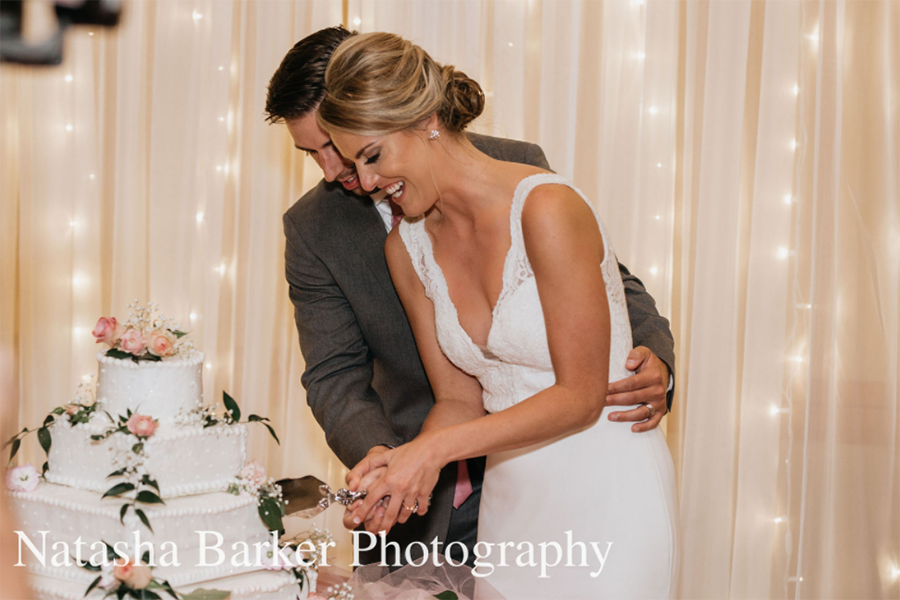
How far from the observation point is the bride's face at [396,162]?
5.42ft

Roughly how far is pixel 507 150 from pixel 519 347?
770 mm

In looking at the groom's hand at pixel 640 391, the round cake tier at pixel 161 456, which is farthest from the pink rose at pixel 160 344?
the groom's hand at pixel 640 391

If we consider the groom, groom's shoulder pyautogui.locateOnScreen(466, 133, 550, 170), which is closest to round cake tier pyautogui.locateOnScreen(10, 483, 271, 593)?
the groom

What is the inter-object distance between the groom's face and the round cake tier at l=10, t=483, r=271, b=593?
0.86 m

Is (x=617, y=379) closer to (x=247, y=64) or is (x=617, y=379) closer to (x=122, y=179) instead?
(x=247, y=64)

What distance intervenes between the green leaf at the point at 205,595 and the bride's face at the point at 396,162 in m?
0.88

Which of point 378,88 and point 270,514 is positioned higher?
point 378,88

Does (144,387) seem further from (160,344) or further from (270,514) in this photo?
(270,514)

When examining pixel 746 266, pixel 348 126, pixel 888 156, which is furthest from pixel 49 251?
pixel 888 156

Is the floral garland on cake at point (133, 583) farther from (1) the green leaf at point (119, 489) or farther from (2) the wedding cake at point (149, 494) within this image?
(1) the green leaf at point (119, 489)

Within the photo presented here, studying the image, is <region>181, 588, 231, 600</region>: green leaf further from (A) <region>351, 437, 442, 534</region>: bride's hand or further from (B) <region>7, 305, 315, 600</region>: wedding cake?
(A) <region>351, 437, 442, 534</region>: bride's hand

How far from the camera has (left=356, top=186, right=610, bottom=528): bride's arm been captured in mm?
1535

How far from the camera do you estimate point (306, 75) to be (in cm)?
189

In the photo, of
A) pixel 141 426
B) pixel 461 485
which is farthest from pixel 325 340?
pixel 141 426
